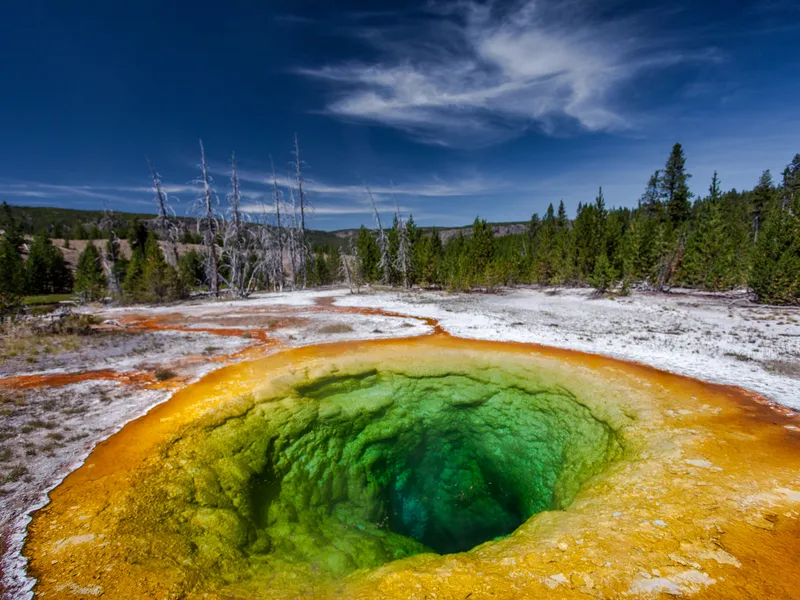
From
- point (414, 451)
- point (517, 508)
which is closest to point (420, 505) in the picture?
point (414, 451)

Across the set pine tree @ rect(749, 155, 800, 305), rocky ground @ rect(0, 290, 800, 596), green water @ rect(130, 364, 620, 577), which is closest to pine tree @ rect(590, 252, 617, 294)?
rocky ground @ rect(0, 290, 800, 596)

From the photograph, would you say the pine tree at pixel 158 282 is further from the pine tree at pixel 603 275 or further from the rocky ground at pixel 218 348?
the pine tree at pixel 603 275

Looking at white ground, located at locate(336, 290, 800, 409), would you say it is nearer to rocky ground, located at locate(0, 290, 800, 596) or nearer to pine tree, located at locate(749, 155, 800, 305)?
rocky ground, located at locate(0, 290, 800, 596)

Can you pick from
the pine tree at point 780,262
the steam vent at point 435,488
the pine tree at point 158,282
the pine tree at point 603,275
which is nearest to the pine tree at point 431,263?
the pine tree at point 603,275

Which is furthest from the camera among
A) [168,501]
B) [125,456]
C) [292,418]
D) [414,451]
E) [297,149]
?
[297,149]

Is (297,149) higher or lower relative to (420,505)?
higher

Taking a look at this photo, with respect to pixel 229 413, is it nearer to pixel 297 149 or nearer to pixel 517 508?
pixel 517 508
